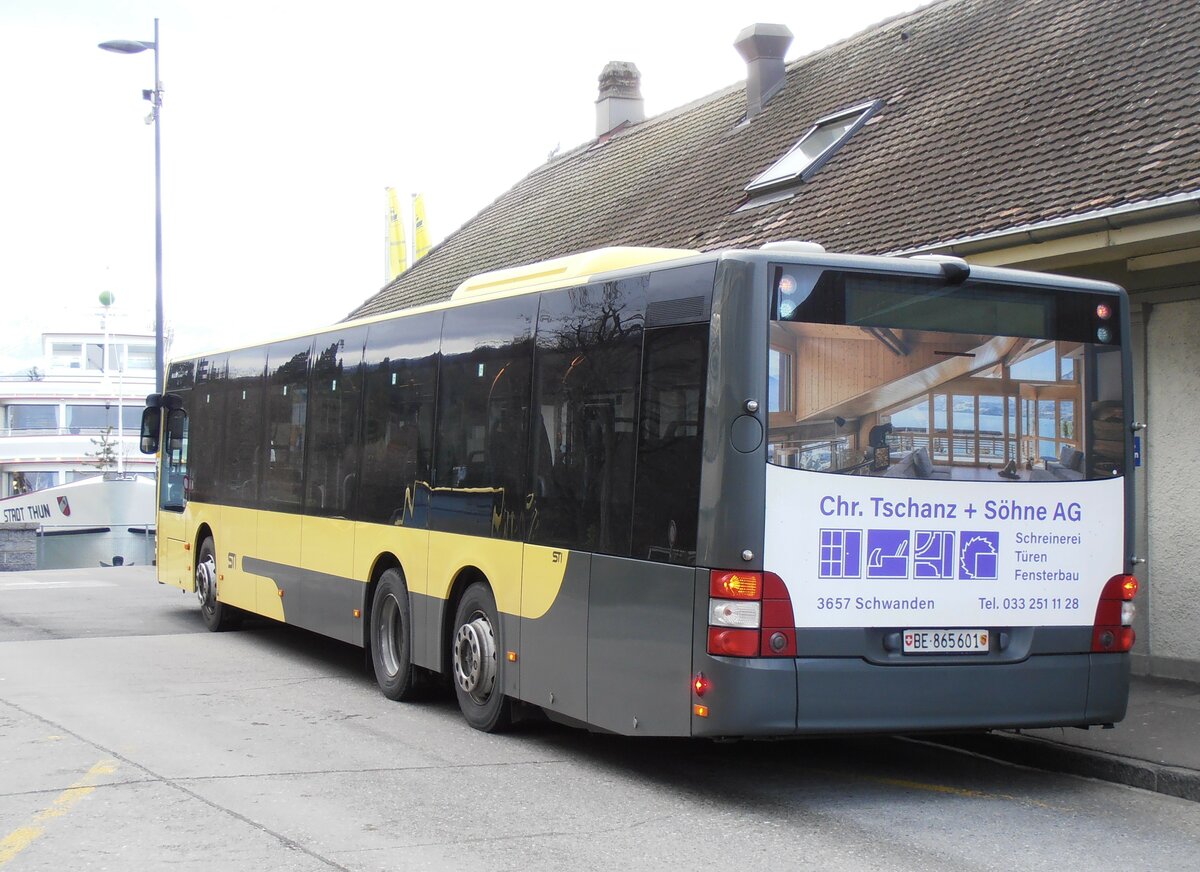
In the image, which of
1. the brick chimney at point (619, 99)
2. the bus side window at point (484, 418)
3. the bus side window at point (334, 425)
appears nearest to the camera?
the bus side window at point (484, 418)

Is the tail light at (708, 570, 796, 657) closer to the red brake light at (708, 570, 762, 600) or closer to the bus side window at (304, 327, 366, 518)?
the red brake light at (708, 570, 762, 600)

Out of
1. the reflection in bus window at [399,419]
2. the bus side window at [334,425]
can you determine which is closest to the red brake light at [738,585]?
the reflection in bus window at [399,419]

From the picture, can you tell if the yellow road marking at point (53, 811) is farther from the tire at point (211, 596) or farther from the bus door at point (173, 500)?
the bus door at point (173, 500)

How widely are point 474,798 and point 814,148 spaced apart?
12.1 meters

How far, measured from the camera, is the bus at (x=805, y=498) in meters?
7.29

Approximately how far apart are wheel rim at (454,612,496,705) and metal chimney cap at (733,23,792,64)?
14.0 metres

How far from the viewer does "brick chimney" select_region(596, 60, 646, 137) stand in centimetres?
2805

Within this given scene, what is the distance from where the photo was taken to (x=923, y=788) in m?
8.12

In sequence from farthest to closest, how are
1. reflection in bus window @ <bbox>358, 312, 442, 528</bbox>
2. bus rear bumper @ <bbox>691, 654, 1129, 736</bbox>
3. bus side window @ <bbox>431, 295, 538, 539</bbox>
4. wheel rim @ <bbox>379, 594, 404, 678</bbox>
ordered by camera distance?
wheel rim @ <bbox>379, 594, 404, 678</bbox> → reflection in bus window @ <bbox>358, 312, 442, 528</bbox> → bus side window @ <bbox>431, 295, 538, 539</bbox> → bus rear bumper @ <bbox>691, 654, 1129, 736</bbox>

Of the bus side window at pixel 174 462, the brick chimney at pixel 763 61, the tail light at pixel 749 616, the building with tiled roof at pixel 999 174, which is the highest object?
the brick chimney at pixel 763 61

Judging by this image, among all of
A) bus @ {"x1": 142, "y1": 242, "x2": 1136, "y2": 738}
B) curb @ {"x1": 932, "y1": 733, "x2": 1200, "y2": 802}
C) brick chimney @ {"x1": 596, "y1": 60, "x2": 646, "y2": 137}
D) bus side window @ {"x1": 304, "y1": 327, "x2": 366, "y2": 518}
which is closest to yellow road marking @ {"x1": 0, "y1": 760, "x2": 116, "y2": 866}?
bus @ {"x1": 142, "y1": 242, "x2": 1136, "y2": 738}

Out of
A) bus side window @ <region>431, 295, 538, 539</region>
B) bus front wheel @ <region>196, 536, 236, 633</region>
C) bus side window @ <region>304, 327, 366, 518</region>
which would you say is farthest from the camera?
bus front wheel @ <region>196, 536, 236, 633</region>

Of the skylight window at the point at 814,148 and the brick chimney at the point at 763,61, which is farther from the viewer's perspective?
the brick chimney at the point at 763,61

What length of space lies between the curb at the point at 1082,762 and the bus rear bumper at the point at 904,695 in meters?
0.42
